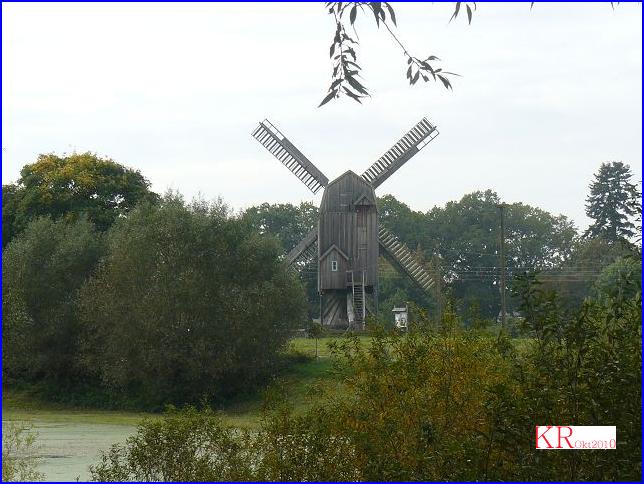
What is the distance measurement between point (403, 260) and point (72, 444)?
3027cm

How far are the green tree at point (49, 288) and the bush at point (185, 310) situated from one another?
187 cm

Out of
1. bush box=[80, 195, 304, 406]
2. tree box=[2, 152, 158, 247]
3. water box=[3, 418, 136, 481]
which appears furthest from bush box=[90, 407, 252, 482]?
tree box=[2, 152, 158, 247]

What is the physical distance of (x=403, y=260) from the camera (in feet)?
181

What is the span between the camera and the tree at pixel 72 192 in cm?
4941

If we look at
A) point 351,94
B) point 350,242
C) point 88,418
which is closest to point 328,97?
point 351,94

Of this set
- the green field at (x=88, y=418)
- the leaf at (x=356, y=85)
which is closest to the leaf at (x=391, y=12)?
the leaf at (x=356, y=85)

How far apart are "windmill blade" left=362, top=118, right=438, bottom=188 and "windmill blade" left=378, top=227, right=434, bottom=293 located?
8.92 feet

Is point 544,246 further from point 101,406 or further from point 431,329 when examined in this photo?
point 431,329

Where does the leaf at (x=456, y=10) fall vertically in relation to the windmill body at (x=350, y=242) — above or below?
below

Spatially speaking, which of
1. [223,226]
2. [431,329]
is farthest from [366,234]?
[431,329]

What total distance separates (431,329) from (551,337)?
2.46 m

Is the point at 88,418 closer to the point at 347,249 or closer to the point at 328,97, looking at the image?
the point at 347,249

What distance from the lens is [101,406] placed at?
136ft

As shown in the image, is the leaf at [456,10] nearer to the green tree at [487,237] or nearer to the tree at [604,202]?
the tree at [604,202]
